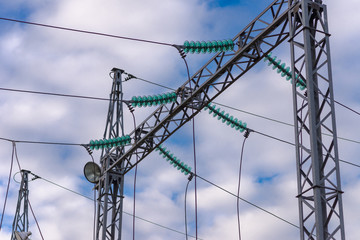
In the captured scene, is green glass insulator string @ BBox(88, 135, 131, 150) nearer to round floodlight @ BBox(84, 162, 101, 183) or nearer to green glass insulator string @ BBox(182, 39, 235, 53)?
round floodlight @ BBox(84, 162, 101, 183)

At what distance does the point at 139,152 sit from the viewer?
59.5 ft

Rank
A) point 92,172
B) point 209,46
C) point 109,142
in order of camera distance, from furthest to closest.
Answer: point 92,172 < point 109,142 < point 209,46

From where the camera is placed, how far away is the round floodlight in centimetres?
1908

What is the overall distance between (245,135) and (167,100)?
263 centimetres

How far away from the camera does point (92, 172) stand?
19141 mm

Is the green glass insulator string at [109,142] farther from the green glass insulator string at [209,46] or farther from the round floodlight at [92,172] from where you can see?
the green glass insulator string at [209,46]

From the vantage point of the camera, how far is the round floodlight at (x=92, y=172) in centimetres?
1908

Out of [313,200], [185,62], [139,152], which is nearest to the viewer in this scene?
[313,200]

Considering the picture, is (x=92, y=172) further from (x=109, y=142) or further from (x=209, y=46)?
(x=209, y=46)

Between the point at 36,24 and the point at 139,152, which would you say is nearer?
the point at 36,24

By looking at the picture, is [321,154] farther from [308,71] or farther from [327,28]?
[327,28]

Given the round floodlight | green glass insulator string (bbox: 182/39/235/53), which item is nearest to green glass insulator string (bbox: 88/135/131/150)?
the round floodlight

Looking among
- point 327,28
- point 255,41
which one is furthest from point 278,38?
point 327,28

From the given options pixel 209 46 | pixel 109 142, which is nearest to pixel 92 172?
pixel 109 142
